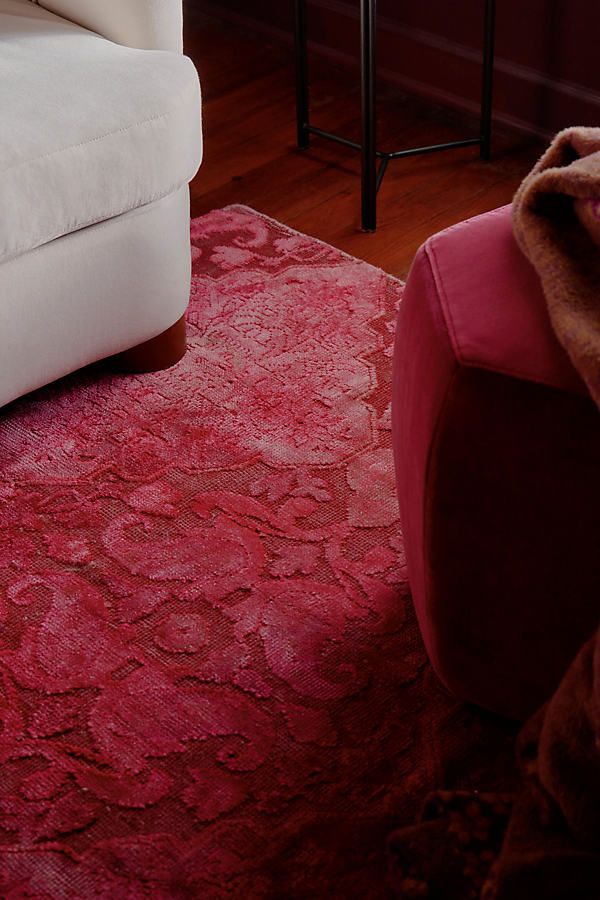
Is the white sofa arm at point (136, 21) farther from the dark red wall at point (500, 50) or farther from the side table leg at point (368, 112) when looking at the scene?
the dark red wall at point (500, 50)

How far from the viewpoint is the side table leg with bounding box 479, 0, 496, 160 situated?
228 cm

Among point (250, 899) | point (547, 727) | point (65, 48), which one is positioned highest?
point (65, 48)

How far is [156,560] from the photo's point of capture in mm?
1488

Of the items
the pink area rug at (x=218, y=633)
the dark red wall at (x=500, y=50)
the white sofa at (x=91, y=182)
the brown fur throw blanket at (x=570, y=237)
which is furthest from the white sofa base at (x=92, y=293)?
the dark red wall at (x=500, y=50)

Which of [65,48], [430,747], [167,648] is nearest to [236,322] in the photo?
[65,48]

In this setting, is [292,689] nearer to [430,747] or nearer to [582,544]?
[430,747]

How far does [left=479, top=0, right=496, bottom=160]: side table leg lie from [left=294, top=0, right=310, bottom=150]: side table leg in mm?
382

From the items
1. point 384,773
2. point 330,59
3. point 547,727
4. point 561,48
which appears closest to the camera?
point 547,727

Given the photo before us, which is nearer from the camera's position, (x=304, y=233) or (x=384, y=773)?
(x=384, y=773)

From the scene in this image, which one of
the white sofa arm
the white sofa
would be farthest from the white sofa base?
the white sofa arm

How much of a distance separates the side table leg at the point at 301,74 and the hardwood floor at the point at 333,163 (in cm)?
4

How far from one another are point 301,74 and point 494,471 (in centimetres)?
166

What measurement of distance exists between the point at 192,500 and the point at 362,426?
0.31 meters

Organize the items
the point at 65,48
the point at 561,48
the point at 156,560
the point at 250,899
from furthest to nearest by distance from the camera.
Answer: the point at 561,48, the point at 65,48, the point at 156,560, the point at 250,899
